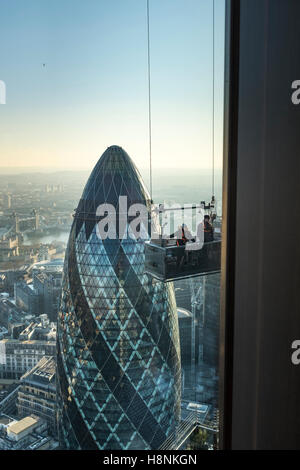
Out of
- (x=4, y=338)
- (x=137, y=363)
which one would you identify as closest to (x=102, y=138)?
(x=4, y=338)

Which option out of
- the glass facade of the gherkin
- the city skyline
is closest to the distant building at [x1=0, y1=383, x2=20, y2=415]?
the city skyline

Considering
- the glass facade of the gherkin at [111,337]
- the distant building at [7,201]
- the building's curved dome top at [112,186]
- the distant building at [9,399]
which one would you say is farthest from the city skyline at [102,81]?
the glass facade of the gherkin at [111,337]

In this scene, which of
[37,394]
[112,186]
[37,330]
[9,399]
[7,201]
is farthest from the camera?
[112,186]

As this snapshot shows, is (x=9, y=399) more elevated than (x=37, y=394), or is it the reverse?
(x=9, y=399)

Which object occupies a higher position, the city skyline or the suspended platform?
the city skyline

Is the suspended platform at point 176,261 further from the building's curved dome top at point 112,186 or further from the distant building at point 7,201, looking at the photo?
the building's curved dome top at point 112,186

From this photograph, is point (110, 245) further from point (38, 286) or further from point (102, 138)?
point (38, 286)

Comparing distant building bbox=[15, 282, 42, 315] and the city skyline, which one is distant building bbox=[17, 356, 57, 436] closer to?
distant building bbox=[15, 282, 42, 315]

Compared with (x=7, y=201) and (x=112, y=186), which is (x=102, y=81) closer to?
(x=7, y=201)

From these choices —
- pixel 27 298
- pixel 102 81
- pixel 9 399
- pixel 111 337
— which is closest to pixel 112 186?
pixel 111 337
